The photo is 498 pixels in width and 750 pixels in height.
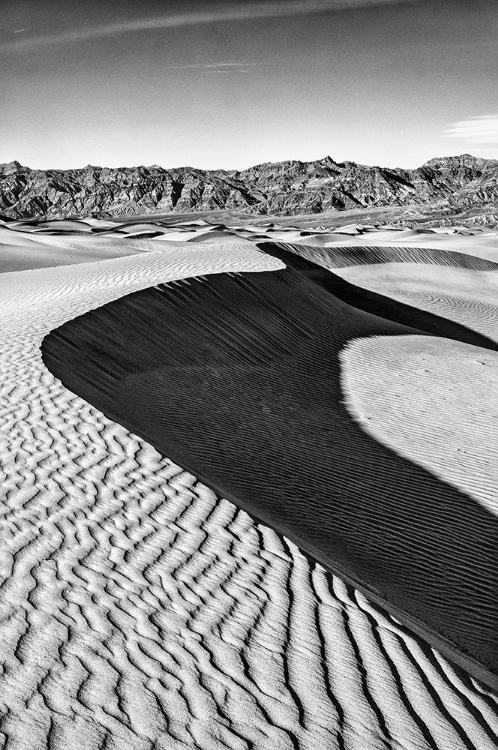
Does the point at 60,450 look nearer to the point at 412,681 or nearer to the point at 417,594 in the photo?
the point at 417,594

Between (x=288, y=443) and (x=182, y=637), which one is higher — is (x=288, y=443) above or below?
below

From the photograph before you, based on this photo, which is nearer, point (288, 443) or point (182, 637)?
point (182, 637)

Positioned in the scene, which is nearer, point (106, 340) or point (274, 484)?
point (274, 484)

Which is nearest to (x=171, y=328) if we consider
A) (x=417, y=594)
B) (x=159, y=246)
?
(x=417, y=594)

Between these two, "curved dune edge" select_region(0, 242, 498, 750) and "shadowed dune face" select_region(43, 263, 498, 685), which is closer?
"curved dune edge" select_region(0, 242, 498, 750)

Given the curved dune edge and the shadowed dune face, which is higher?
the curved dune edge
